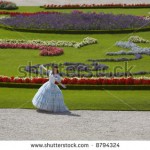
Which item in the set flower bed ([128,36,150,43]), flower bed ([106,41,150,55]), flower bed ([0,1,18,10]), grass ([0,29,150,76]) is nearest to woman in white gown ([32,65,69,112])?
grass ([0,29,150,76])

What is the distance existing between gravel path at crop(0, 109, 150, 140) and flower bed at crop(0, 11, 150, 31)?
18.0 meters

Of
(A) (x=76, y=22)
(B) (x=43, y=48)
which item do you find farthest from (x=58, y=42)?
(A) (x=76, y=22)

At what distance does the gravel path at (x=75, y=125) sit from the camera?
70.4 ft

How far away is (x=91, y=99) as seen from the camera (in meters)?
26.8

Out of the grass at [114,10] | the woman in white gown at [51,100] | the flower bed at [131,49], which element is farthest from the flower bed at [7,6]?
the woman in white gown at [51,100]

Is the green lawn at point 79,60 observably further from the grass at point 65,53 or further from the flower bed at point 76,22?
the flower bed at point 76,22

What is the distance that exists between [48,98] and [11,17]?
2152 centimetres

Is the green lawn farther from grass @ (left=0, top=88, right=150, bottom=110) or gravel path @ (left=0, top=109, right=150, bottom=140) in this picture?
gravel path @ (left=0, top=109, right=150, bottom=140)

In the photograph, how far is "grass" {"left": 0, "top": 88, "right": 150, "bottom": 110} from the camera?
25.8 meters

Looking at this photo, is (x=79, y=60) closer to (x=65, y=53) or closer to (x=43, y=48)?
(x=65, y=53)

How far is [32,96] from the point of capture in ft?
89.6

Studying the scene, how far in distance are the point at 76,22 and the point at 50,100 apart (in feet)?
61.5

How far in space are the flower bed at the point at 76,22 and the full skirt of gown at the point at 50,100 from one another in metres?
17.7

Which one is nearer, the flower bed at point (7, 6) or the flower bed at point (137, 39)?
the flower bed at point (137, 39)
